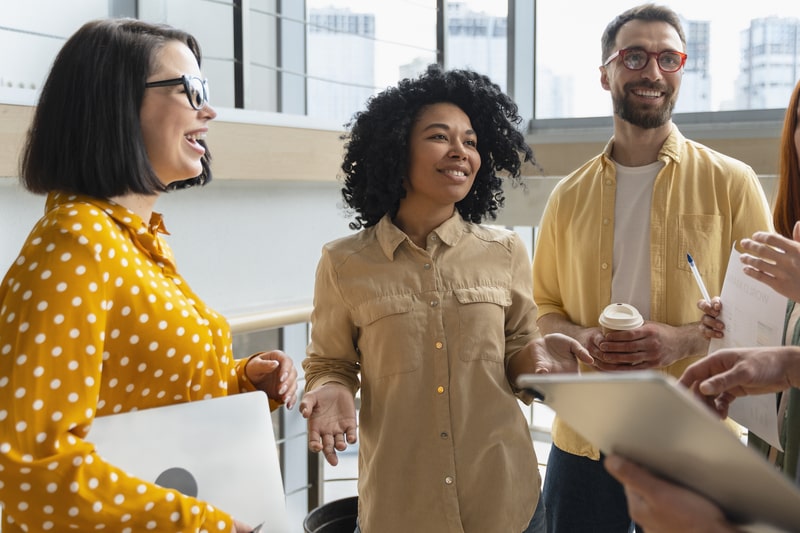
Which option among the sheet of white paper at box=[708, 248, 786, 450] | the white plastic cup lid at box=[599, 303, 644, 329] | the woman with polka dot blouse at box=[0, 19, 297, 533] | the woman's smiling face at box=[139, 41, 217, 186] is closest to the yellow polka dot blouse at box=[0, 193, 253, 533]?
the woman with polka dot blouse at box=[0, 19, 297, 533]

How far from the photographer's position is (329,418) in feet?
5.12

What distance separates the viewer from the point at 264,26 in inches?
140

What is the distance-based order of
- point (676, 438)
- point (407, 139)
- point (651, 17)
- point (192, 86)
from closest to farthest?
1. point (676, 438)
2. point (192, 86)
3. point (407, 139)
4. point (651, 17)

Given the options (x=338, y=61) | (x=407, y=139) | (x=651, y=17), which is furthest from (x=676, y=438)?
(x=338, y=61)

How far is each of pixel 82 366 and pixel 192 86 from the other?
0.54 meters

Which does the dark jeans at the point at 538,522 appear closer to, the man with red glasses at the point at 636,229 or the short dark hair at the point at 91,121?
the man with red glasses at the point at 636,229

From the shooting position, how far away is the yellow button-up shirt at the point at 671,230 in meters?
1.98

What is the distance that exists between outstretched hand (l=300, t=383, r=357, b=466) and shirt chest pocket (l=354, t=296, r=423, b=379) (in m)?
0.10

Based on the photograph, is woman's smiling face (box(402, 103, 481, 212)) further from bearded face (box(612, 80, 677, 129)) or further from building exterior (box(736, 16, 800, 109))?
building exterior (box(736, 16, 800, 109))

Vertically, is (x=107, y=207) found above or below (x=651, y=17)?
below

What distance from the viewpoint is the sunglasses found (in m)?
1.33

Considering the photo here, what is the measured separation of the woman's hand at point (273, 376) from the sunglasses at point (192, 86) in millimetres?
503

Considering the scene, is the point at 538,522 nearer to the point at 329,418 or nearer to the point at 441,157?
the point at 329,418

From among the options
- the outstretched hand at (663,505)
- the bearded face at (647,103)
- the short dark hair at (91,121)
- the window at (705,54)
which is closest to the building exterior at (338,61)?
the window at (705,54)
